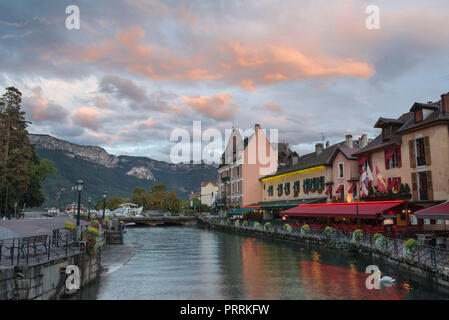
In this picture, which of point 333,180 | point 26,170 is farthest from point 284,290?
point 26,170

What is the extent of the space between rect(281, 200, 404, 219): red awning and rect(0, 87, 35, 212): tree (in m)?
34.8

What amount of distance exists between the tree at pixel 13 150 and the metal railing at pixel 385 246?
3228cm

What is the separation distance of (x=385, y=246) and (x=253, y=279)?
9.26 m

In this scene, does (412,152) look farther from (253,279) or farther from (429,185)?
(253,279)

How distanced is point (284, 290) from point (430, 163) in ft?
58.2

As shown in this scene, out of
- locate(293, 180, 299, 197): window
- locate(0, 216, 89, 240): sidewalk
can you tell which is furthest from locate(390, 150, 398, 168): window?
locate(0, 216, 89, 240): sidewalk

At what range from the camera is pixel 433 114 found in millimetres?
27078

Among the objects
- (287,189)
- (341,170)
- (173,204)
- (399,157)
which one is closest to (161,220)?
(173,204)

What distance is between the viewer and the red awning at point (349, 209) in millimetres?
27141

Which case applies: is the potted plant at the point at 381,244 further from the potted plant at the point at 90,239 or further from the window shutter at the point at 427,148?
the potted plant at the point at 90,239

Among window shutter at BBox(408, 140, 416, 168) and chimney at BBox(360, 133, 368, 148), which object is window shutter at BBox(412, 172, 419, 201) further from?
chimney at BBox(360, 133, 368, 148)

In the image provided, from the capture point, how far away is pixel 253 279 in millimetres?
18406
